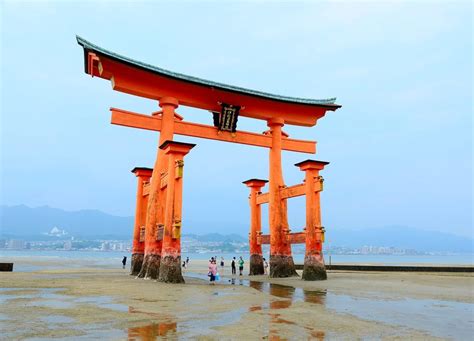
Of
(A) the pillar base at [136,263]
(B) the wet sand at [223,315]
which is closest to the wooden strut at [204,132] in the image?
(A) the pillar base at [136,263]

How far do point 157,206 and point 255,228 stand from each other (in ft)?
24.5

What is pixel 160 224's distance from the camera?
17.3 meters

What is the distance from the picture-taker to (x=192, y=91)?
771 inches

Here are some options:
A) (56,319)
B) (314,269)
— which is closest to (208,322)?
(56,319)

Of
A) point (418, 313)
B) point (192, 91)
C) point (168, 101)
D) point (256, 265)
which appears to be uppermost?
point (192, 91)

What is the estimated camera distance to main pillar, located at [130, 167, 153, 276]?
21.4m

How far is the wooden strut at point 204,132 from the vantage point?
17.5 meters

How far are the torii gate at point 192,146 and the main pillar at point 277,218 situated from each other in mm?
52

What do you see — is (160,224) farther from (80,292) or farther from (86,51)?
(86,51)

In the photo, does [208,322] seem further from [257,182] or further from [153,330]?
[257,182]

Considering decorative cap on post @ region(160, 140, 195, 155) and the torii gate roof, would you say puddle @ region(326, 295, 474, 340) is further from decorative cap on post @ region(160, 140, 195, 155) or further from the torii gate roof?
the torii gate roof

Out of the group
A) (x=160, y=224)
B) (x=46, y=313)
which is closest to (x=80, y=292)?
(x=46, y=313)

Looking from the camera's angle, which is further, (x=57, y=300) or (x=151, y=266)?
(x=151, y=266)

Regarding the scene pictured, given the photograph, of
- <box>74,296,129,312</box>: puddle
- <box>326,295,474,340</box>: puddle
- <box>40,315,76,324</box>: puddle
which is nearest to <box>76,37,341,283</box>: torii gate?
<box>74,296,129,312</box>: puddle
